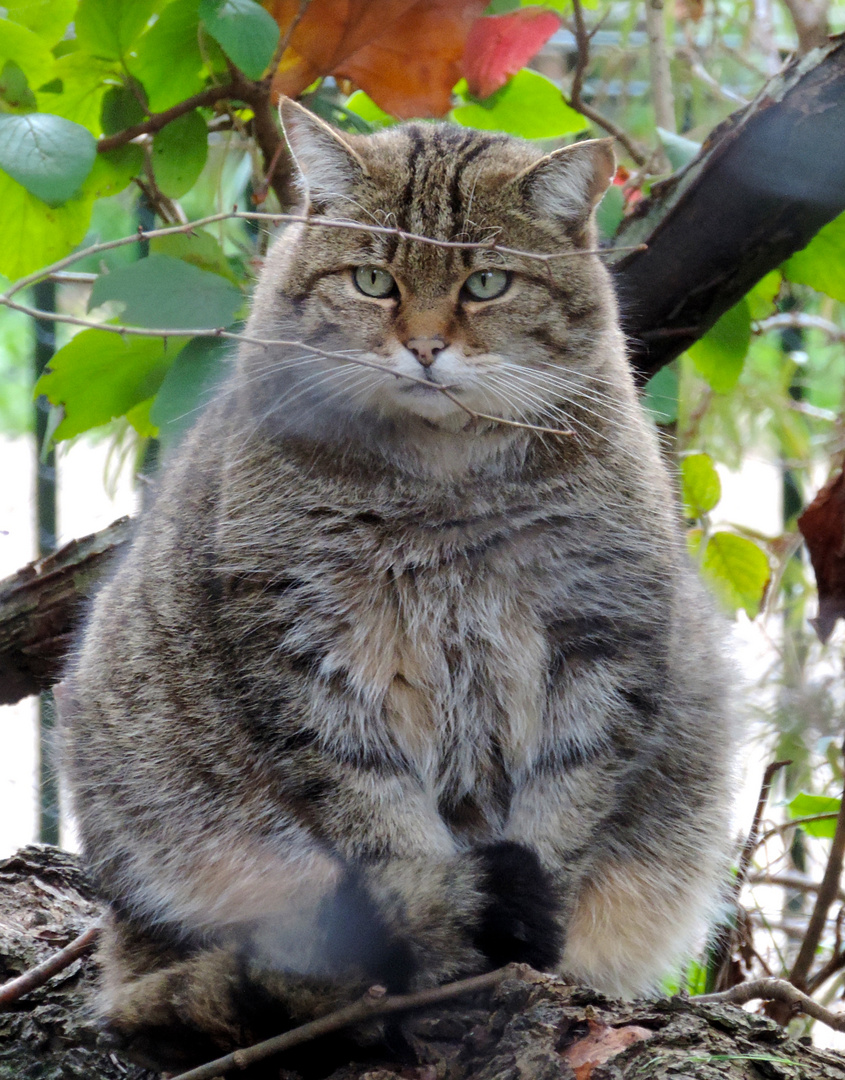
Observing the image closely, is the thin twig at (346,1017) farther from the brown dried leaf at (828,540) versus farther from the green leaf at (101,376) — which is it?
the green leaf at (101,376)

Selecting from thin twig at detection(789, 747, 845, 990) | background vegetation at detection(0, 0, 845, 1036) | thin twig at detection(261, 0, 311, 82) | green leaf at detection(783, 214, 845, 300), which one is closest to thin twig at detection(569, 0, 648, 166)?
background vegetation at detection(0, 0, 845, 1036)

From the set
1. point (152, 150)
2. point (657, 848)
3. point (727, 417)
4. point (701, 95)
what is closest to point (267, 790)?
point (657, 848)

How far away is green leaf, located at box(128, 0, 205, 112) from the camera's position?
2.13m

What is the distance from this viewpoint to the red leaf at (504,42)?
7.49 feet

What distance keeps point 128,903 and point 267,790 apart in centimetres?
28

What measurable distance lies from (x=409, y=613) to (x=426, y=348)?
0.38 m

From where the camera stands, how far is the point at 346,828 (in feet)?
4.83

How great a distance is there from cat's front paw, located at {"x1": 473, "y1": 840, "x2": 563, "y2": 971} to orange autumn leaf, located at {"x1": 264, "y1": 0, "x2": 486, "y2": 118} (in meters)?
1.65

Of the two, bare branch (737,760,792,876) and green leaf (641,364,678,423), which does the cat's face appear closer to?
green leaf (641,364,678,423)

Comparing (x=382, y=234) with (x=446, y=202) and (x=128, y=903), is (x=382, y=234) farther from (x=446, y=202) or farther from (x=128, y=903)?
(x=128, y=903)

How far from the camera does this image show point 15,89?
77.6 inches

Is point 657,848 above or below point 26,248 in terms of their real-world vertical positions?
below

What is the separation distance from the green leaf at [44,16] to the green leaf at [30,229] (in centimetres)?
35

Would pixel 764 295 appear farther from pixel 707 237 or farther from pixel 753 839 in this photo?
pixel 753 839
